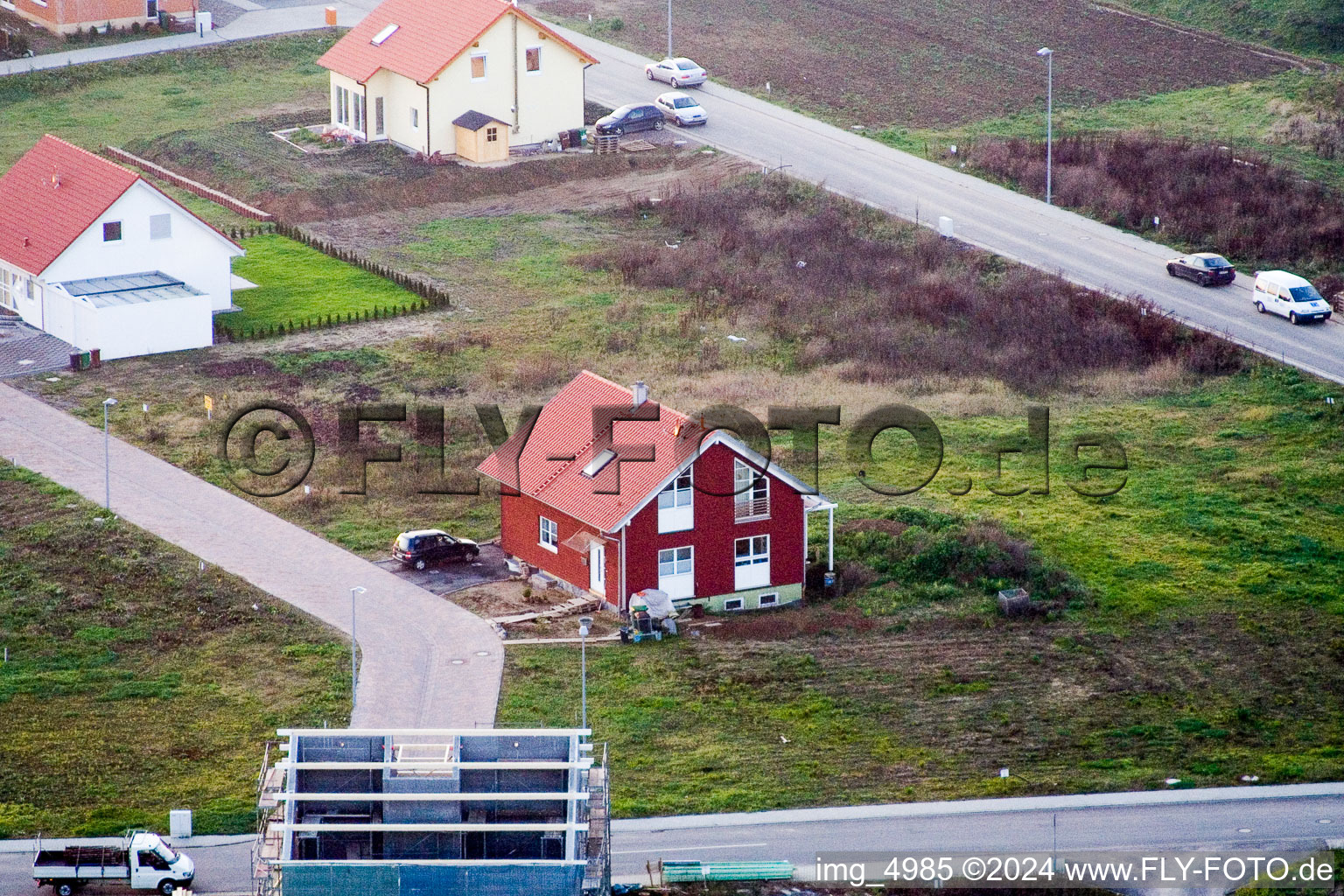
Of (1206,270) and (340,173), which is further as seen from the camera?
(340,173)

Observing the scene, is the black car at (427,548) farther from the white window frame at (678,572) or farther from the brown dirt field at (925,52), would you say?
the brown dirt field at (925,52)

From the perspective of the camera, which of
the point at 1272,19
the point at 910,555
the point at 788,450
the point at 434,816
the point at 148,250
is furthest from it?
the point at 1272,19

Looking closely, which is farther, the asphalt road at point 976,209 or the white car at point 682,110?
the white car at point 682,110

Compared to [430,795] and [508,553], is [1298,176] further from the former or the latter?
[430,795]

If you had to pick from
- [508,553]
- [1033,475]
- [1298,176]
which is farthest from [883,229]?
[508,553]

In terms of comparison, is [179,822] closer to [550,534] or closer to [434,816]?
[434,816]

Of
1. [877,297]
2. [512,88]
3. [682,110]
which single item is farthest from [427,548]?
[682,110]

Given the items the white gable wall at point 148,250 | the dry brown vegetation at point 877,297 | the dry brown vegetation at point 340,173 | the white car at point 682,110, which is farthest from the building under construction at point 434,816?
the white car at point 682,110
